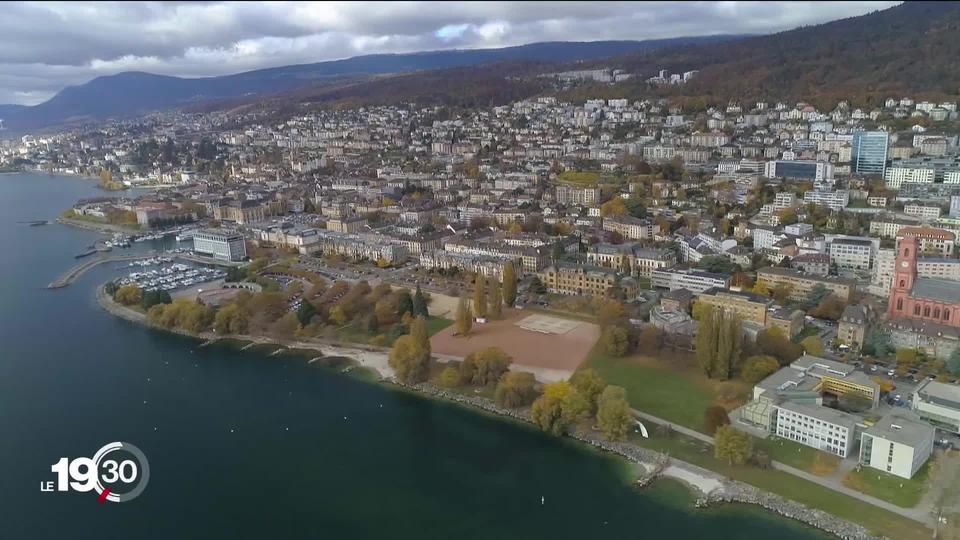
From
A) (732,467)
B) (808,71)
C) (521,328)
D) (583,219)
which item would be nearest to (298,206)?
(583,219)

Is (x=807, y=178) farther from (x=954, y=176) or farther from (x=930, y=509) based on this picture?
(x=930, y=509)

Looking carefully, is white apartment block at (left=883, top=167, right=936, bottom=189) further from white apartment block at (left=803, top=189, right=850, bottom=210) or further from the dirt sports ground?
the dirt sports ground

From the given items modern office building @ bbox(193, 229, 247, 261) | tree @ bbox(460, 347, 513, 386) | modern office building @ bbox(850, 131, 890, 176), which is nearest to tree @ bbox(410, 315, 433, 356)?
tree @ bbox(460, 347, 513, 386)

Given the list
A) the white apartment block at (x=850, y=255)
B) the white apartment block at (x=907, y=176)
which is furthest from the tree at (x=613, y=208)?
the white apartment block at (x=907, y=176)

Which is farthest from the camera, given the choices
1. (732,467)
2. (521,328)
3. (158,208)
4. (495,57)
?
(495,57)

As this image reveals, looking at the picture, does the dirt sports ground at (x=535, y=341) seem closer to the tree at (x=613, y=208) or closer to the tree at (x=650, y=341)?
the tree at (x=650, y=341)

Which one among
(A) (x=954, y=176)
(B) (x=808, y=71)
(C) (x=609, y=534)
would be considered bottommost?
(C) (x=609, y=534)

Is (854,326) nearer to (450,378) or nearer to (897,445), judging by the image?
(897,445)
